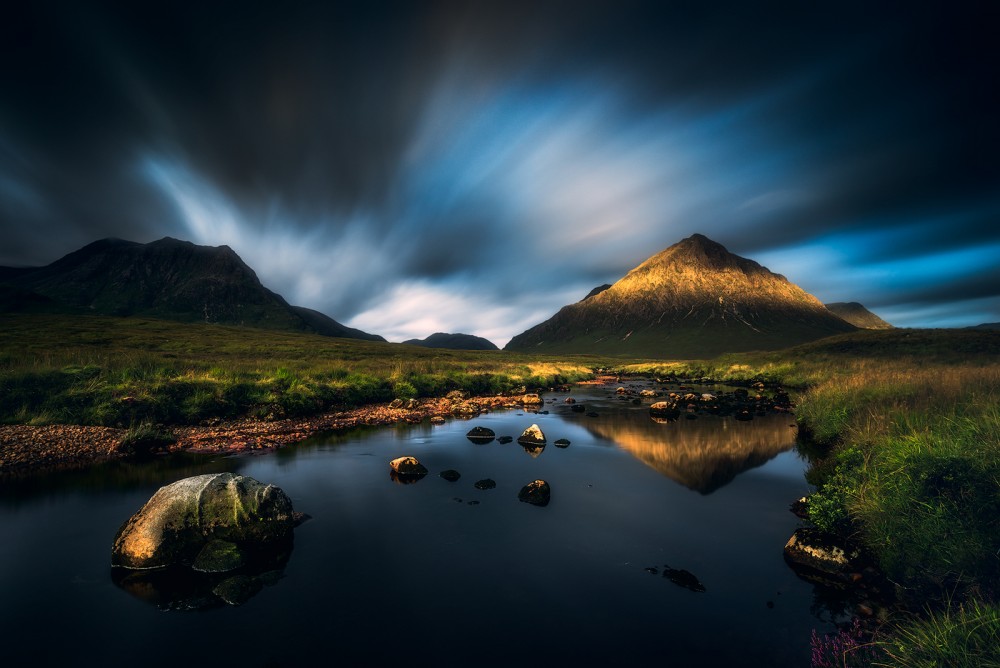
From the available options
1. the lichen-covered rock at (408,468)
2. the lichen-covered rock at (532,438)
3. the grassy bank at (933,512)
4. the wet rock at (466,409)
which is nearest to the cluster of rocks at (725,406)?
the lichen-covered rock at (532,438)

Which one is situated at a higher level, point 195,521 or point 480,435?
point 195,521

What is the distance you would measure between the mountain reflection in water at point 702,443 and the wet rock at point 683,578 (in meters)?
6.37

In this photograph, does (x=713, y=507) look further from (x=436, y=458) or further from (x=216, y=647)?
(x=216, y=647)

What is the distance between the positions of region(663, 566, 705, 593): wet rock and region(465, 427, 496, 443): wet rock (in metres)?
13.8

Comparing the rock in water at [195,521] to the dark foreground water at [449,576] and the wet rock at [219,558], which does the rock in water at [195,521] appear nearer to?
the wet rock at [219,558]

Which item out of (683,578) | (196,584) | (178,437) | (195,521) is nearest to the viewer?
(196,584)

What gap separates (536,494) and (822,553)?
301 inches

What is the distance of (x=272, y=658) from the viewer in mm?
6445

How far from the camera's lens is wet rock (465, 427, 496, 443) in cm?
2198

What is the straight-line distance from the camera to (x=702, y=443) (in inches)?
837

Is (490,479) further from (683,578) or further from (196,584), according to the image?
(196,584)

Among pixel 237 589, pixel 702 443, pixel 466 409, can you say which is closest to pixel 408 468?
pixel 237 589

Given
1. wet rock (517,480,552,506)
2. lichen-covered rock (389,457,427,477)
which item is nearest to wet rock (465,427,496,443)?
lichen-covered rock (389,457,427,477)

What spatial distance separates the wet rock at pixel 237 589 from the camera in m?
7.91
